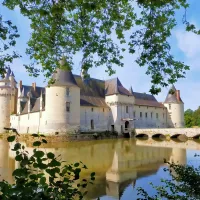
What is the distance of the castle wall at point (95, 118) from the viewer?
30.0 metres

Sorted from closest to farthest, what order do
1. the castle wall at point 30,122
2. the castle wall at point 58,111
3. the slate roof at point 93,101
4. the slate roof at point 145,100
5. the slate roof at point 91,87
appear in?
the castle wall at point 58,111
the castle wall at point 30,122
the slate roof at point 93,101
the slate roof at point 91,87
the slate roof at point 145,100

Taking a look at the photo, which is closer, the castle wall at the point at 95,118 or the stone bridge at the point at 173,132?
the stone bridge at the point at 173,132

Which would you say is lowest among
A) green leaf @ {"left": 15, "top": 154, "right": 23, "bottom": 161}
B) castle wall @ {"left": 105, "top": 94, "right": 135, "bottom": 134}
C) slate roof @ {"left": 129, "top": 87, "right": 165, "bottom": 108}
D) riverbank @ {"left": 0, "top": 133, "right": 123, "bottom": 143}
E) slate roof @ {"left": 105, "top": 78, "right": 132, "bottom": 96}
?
riverbank @ {"left": 0, "top": 133, "right": 123, "bottom": 143}

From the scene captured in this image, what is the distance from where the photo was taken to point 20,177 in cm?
188

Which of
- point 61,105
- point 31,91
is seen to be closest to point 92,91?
point 61,105

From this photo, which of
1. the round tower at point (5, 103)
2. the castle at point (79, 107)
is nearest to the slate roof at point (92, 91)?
the castle at point (79, 107)

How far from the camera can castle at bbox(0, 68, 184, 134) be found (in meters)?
26.6

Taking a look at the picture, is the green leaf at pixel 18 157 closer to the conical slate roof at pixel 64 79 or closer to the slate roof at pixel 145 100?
the conical slate roof at pixel 64 79

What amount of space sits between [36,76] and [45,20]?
4.13 feet

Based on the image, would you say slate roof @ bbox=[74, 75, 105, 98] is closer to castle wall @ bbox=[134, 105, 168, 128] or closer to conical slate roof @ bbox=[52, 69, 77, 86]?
conical slate roof @ bbox=[52, 69, 77, 86]

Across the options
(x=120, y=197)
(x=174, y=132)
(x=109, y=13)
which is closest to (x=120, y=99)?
(x=174, y=132)

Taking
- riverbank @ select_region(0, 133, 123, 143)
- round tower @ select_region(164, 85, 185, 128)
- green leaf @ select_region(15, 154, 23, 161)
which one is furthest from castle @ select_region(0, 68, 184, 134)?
green leaf @ select_region(15, 154, 23, 161)

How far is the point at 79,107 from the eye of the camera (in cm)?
2825

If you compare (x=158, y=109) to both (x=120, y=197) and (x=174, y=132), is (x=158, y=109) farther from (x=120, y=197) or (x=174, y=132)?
(x=120, y=197)
